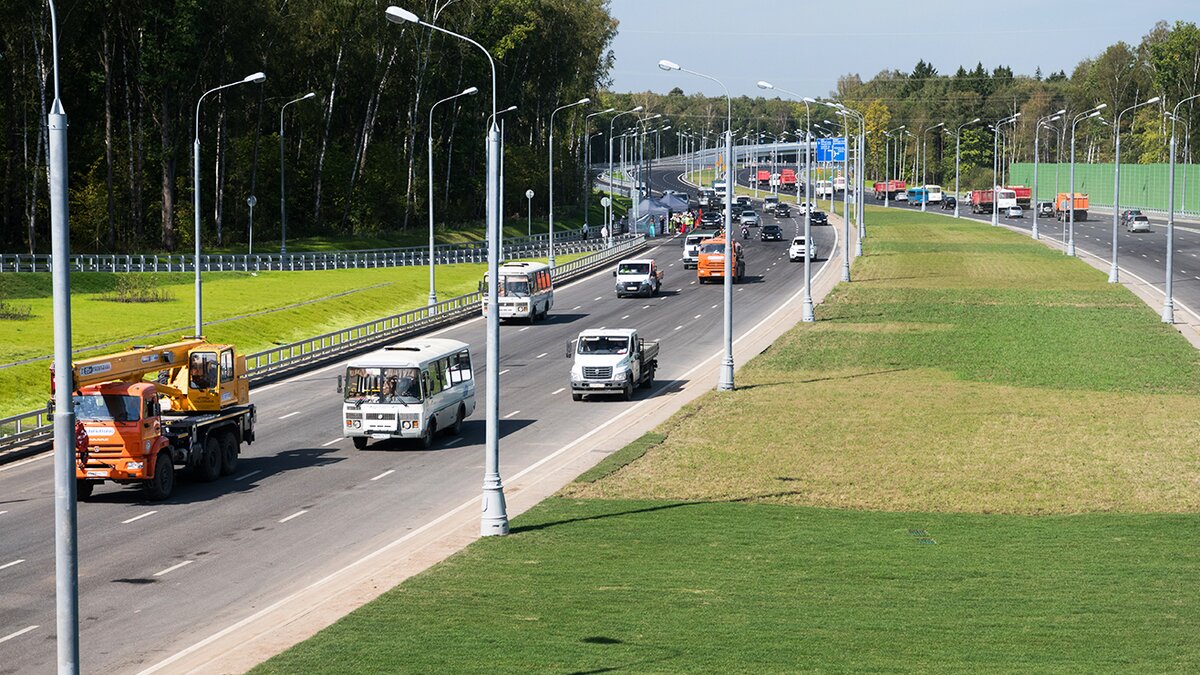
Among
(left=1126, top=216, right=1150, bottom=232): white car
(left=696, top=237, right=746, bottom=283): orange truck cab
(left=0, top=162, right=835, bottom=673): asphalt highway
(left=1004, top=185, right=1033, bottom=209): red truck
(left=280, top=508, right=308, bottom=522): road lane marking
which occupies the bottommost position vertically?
(left=280, top=508, right=308, bottom=522): road lane marking

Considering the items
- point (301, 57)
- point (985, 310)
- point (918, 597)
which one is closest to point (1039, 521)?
point (918, 597)

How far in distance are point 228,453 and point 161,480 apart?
313cm

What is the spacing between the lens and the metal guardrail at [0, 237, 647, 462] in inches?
1479

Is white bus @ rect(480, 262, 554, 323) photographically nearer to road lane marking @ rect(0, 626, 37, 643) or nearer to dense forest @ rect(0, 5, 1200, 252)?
dense forest @ rect(0, 5, 1200, 252)

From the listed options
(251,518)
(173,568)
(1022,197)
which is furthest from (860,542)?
(1022,197)

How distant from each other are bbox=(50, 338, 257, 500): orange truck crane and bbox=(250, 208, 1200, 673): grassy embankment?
8313 mm

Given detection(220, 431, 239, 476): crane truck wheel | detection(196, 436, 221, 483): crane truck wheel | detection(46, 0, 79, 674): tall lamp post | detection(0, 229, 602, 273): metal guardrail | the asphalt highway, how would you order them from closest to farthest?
detection(46, 0, 79, 674): tall lamp post → the asphalt highway → detection(196, 436, 221, 483): crane truck wheel → detection(220, 431, 239, 476): crane truck wheel → detection(0, 229, 602, 273): metal guardrail

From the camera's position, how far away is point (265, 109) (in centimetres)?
11081

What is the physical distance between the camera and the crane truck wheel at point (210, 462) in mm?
32438

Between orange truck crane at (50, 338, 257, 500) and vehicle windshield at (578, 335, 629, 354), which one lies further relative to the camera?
vehicle windshield at (578, 335, 629, 354)

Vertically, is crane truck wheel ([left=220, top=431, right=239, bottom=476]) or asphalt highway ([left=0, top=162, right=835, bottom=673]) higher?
crane truck wheel ([left=220, top=431, right=239, bottom=476])

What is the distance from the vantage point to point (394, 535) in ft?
88.5

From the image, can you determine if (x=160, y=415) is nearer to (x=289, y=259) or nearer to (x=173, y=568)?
(x=173, y=568)

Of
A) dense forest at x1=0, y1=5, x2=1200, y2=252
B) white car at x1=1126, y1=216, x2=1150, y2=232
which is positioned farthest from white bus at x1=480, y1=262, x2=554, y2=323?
white car at x1=1126, y1=216, x2=1150, y2=232
